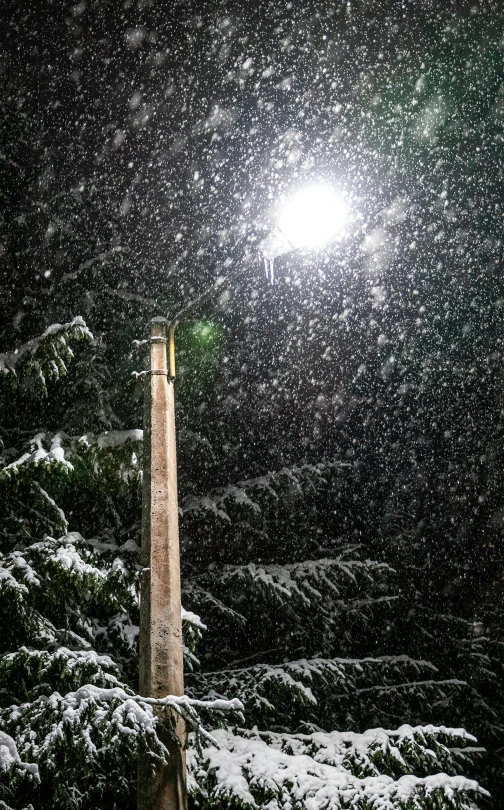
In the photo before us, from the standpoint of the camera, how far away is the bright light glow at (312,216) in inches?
164

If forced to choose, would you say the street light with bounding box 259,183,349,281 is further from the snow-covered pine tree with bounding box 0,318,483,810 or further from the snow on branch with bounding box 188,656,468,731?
the snow on branch with bounding box 188,656,468,731

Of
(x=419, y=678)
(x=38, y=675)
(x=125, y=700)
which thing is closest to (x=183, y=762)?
(x=125, y=700)

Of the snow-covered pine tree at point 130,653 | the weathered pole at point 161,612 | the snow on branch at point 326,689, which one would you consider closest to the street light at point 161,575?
the weathered pole at point 161,612

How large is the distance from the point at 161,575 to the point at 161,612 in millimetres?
182

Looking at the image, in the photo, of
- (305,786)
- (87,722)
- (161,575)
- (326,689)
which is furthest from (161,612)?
(326,689)

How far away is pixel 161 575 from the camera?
3.05 meters

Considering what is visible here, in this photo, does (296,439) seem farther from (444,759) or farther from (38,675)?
(38,675)

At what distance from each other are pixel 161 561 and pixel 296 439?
9459 mm

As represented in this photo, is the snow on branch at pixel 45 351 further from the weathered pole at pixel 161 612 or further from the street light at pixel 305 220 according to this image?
the weathered pole at pixel 161 612

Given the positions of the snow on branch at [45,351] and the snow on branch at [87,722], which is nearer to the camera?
the snow on branch at [87,722]

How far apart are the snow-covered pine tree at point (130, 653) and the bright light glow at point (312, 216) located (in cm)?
213

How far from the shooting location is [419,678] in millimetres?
11188

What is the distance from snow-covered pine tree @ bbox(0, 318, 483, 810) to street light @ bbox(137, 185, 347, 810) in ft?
0.34

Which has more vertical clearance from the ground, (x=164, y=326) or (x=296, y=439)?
(x=296, y=439)
